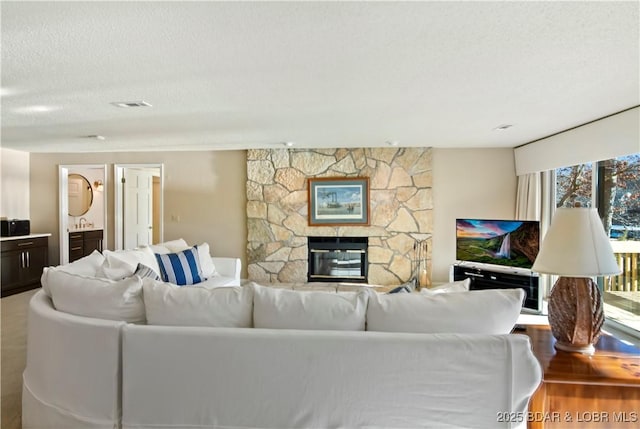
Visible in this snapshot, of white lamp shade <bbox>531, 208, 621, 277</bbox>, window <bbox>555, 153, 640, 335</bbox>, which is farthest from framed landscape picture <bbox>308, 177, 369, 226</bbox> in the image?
white lamp shade <bbox>531, 208, 621, 277</bbox>

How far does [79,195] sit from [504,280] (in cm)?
769

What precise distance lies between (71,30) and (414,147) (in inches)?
189

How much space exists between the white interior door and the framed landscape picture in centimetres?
330

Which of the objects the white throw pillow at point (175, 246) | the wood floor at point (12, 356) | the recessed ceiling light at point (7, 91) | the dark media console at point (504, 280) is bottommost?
the wood floor at point (12, 356)

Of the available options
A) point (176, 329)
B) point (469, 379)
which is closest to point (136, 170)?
point (176, 329)

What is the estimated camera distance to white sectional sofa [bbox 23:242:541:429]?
1.61 metres

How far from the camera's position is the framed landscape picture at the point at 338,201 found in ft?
19.7

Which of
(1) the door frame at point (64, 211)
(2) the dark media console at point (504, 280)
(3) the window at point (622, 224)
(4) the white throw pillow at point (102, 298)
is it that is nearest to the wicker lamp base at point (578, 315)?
(4) the white throw pillow at point (102, 298)

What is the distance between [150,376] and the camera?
1.73m

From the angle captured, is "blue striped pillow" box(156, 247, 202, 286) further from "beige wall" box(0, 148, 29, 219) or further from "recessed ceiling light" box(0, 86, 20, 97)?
"beige wall" box(0, 148, 29, 219)

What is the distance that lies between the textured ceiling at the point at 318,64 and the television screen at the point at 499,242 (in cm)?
129

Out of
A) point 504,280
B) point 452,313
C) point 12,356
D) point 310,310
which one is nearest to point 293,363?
point 310,310

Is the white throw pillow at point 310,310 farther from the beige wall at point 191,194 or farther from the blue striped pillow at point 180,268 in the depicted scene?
the beige wall at point 191,194

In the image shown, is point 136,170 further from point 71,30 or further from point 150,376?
point 150,376
